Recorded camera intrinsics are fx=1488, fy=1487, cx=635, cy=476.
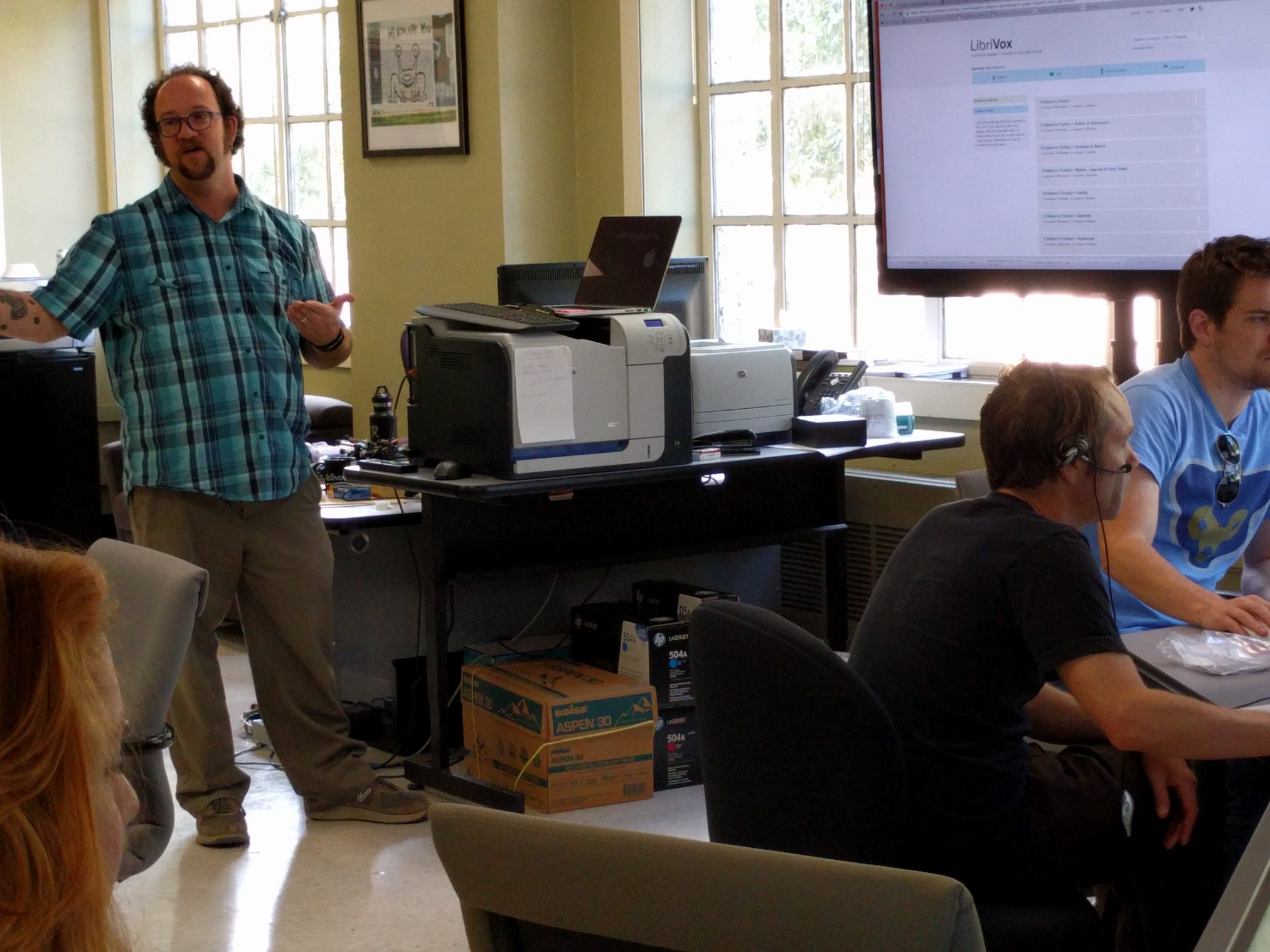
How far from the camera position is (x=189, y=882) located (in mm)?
3117

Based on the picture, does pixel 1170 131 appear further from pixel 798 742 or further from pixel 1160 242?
pixel 798 742

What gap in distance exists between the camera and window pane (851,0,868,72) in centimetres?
451

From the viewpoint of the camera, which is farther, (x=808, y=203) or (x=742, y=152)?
(x=742, y=152)

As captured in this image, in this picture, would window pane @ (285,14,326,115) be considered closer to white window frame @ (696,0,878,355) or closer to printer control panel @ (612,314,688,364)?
white window frame @ (696,0,878,355)

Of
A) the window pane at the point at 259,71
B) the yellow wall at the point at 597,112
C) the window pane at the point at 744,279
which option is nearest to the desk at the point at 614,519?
the window pane at the point at 744,279

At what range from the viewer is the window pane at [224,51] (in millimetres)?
7027

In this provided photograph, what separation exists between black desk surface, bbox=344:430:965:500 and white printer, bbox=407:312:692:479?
3 cm

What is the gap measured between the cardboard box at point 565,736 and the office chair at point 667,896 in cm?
235

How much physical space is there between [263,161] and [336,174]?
1.94ft

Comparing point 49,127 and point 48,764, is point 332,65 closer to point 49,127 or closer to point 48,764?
point 49,127

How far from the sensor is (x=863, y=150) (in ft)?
15.1

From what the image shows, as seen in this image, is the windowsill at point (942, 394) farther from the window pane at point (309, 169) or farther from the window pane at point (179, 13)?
the window pane at point (179, 13)

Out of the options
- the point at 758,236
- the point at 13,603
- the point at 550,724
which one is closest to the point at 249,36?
the point at 758,236

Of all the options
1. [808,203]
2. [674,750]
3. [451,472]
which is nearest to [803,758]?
[451,472]
